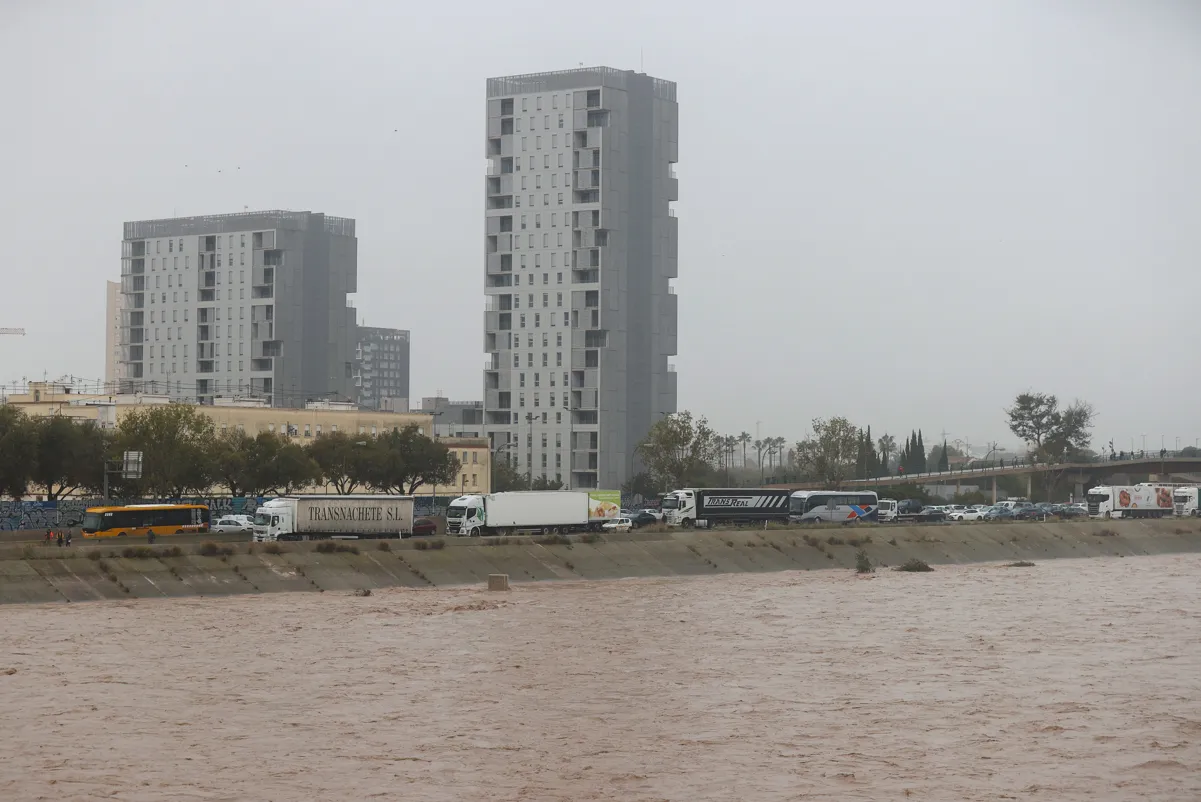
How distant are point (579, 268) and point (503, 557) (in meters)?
104

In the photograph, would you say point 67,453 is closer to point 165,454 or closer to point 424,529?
point 165,454

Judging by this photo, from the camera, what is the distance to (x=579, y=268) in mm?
172625

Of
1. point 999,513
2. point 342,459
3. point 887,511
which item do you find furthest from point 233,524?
point 999,513

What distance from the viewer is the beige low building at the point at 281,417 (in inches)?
5295

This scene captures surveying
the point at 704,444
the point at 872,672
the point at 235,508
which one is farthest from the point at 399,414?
the point at 872,672

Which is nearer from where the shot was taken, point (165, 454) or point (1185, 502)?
point (165, 454)

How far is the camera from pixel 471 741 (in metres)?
28.1

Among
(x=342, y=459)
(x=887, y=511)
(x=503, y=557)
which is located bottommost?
(x=503, y=557)

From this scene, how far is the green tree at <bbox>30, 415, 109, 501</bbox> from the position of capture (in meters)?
98.2

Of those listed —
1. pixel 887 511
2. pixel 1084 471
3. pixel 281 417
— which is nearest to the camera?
pixel 887 511

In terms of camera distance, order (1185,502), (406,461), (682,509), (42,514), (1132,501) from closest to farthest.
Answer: (42,514) < (682,509) < (406,461) < (1132,501) < (1185,502)

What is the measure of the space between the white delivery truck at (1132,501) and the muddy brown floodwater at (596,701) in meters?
79.7

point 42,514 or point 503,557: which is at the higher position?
point 42,514

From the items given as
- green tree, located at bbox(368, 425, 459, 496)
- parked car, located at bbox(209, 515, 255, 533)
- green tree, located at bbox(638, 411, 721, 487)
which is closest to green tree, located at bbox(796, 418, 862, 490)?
green tree, located at bbox(638, 411, 721, 487)
